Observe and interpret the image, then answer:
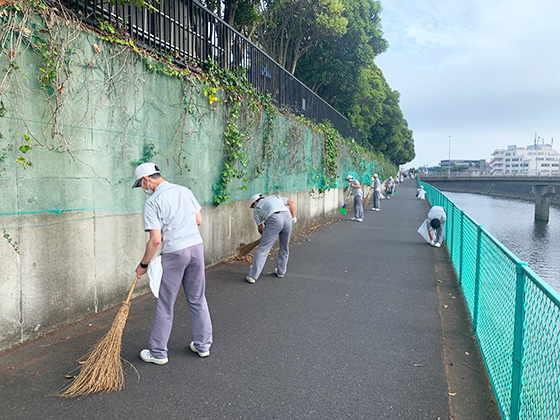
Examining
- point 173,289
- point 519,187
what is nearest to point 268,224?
point 173,289

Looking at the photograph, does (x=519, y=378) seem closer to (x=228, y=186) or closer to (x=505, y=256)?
(x=505, y=256)

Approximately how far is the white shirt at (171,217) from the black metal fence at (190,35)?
263 cm

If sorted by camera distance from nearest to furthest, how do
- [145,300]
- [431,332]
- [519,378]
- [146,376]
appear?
[519,378], [146,376], [431,332], [145,300]

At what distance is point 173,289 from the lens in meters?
3.52

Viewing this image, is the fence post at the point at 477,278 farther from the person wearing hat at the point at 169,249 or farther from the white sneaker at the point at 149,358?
the white sneaker at the point at 149,358

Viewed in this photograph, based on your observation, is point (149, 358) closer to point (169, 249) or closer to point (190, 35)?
point (169, 249)

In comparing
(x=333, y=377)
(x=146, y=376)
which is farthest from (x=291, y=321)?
(x=146, y=376)

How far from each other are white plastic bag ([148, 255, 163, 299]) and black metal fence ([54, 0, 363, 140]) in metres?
3.09

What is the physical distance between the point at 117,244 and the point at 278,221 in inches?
90.4

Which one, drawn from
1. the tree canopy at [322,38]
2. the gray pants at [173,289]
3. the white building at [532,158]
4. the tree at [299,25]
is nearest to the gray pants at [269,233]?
the gray pants at [173,289]

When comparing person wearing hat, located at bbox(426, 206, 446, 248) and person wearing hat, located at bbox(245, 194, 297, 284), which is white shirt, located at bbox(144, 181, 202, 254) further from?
person wearing hat, located at bbox(426, 206, 446, 248)

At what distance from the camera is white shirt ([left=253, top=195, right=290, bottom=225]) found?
6.21 metres

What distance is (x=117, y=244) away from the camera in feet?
16.1

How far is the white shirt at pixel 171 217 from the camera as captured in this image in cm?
337
